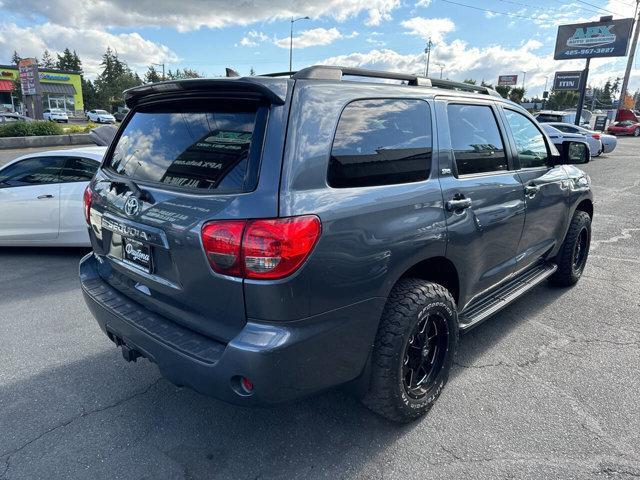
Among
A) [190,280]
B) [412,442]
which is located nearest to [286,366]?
[190,280]

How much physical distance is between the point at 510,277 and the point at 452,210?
4.50ft

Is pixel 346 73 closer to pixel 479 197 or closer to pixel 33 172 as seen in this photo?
pixel 479 197

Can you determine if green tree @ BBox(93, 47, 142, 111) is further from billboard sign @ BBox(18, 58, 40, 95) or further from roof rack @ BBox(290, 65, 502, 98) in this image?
roof rack @ BBox(290, 65, 502, 98)

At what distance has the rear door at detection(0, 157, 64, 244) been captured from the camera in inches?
214

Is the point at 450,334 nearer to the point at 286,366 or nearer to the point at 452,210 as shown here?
the point at 452,210

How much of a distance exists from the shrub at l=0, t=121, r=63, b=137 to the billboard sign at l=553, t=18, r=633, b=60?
38.6 meters

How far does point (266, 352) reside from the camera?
1852 millimetres

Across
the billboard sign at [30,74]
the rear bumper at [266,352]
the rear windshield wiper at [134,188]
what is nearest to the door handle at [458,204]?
the rear bumper at [266,352]

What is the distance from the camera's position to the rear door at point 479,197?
270 cm

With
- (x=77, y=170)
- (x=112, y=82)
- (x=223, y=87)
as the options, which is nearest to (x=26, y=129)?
(x=77, y=170)

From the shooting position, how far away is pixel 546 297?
4527 millimetres

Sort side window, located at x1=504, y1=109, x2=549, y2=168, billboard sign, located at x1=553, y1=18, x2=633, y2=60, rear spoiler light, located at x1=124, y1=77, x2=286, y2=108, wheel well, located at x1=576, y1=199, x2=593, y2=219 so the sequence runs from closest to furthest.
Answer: rear spoiler light, located at x1=124, y1=77, x2=286, y2=108 < side window, located at x1=504, y1=109, x2=549, y2=168 < wheel well, located at x1=576, y1=199, x2=593, y2=219 < billboard sign, located at x1=553, y1=18, x2=633, y2=60

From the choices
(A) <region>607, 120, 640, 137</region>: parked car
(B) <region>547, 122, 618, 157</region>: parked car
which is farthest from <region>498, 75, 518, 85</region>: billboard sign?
(B) <region>547, 122, 618, 157</region>: parked car

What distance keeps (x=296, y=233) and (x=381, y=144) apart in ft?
2.57
